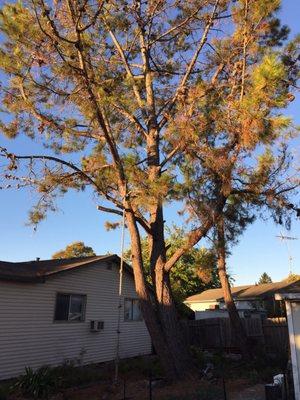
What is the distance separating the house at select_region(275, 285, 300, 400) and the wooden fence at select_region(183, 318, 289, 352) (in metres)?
8.47

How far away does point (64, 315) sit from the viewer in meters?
14.2

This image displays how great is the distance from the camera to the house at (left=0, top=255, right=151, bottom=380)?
39.4 ft

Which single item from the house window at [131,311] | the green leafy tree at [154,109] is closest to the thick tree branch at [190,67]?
the green leafy tree at [154,109]

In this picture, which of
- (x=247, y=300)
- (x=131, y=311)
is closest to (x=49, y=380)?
(x=131, y=311)

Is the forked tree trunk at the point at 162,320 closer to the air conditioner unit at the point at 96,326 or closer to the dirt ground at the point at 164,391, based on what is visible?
the dirt ground at the point at 164,391

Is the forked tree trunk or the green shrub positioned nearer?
the green shrub

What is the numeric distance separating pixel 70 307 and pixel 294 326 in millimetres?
8258

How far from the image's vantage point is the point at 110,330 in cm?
1627

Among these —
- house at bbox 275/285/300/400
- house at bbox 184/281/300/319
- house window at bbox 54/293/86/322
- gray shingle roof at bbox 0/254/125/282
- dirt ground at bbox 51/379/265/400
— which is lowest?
dirt ground at bbox 51/379/265/400

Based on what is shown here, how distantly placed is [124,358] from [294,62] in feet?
39.3

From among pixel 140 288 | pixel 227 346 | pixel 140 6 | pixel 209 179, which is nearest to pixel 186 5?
pixel 140 6

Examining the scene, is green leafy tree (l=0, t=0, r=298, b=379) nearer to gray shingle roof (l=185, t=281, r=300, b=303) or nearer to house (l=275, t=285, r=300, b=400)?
house (l=275, t=285, r=300, b=400)

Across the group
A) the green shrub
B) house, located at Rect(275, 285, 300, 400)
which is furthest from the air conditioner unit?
house, located at Rect(275, 285, 300, 400)

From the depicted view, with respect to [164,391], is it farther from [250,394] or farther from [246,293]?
[246,293]
